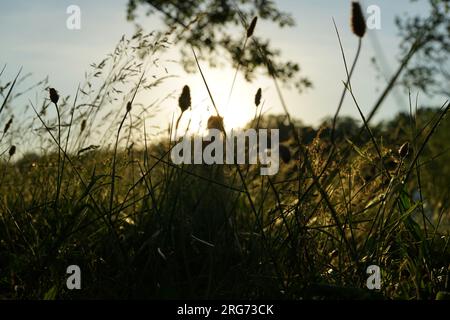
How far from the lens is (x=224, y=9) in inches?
304

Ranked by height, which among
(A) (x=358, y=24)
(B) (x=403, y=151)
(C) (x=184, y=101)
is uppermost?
(A) (x=358, y=24)

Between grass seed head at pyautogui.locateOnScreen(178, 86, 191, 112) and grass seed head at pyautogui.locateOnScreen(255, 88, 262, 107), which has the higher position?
grass seed head at pyautogui.locateOnScreen(255, 88, 262, 107)

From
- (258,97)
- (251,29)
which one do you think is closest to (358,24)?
(251,29)

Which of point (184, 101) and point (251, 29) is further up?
point (251, 29)

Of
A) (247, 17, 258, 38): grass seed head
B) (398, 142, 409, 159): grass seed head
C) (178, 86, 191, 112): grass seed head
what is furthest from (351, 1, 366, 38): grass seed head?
(178, 86, 191, 112): grass seed head

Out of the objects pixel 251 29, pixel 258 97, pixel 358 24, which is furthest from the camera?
pixel 258 97

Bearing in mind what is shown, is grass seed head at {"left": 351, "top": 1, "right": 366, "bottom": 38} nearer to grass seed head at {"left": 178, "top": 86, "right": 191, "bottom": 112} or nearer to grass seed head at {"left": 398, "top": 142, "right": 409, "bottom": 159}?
grass seed head at {"left": 398, "top": 142, "right": 409, "bottom": 159}

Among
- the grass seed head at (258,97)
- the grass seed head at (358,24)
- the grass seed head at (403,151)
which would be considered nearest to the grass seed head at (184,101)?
the grass seed head at (258,97)

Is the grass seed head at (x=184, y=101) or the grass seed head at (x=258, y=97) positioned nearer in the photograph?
the grass seed head at (x=184, y=101)

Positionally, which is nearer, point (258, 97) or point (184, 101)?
point (184, 101)

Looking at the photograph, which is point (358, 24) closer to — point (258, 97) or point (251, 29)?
point (251, 29)

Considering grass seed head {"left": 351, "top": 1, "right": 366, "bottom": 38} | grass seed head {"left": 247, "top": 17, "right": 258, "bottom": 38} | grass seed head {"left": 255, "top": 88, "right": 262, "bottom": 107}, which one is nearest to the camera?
grass seed head {"left": 351, "top": 1, "right": 366, "bottom": 38}

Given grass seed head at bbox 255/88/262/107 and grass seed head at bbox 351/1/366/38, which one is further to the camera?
grass seed head at bbox 255/88/262/107

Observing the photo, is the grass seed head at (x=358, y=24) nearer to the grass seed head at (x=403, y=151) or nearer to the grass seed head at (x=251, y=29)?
the grass seed head at (x=251, y=29)
